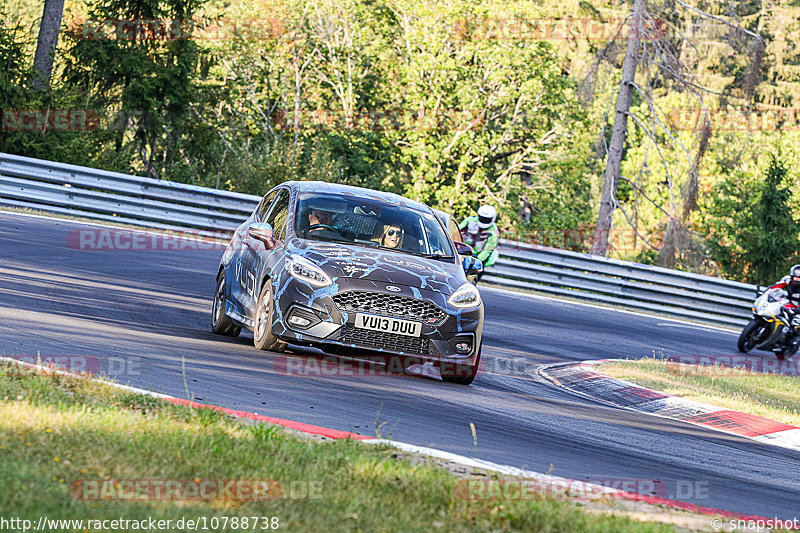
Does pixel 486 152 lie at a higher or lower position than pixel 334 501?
higher

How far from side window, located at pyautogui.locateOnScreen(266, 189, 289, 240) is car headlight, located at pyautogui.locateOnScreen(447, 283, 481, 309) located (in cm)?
176

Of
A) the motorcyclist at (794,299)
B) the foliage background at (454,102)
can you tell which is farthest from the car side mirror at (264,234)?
the foliage background at (454,102)

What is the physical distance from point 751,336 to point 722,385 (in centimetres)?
595

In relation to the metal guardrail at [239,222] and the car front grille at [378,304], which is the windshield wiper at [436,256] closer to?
the car front grille at [378,304]

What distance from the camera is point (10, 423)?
197 inches

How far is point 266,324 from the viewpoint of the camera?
367 inches

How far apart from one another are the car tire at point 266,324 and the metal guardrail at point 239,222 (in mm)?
12610

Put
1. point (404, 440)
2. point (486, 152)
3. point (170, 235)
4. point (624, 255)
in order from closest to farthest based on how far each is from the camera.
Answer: point (404, 440) < point (170, 235) < point (486, 152) < point (624, 255)

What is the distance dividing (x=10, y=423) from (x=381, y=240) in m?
5.45

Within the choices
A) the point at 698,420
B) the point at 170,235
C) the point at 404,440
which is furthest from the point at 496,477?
the point at 170,235

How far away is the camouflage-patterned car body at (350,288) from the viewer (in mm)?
8930

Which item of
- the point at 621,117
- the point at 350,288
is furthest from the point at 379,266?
the point at 621,117

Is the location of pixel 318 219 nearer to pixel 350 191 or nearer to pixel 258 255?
pixel 258 255

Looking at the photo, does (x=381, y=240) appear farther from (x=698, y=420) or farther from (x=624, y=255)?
(x=624, y=255)
